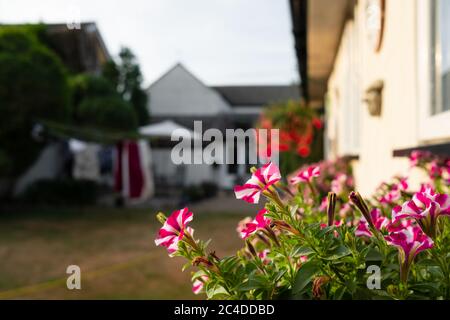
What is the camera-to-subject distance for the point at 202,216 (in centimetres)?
1038

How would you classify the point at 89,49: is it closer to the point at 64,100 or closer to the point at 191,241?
the point at 64,100

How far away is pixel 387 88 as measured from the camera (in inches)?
128

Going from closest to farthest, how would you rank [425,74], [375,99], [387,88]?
[425,74]
[387,88]
[375,99]

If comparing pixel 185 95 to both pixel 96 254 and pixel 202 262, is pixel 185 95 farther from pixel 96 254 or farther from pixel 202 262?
pixel 202 262

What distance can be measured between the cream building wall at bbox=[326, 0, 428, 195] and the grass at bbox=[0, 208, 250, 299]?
2.02 meters

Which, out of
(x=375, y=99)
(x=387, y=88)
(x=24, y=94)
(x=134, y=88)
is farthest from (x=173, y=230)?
(x=134, y=88)

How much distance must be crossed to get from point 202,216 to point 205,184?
16.8ft

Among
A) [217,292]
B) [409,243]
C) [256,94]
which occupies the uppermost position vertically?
[256,94]

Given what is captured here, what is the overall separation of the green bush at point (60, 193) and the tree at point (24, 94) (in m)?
1.01

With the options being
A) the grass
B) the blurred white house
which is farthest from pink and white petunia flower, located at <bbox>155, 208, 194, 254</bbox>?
the blurred white house

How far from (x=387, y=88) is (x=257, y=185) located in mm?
2543

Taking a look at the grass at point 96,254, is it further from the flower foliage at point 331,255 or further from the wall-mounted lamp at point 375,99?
the flower foliage at point 331,255

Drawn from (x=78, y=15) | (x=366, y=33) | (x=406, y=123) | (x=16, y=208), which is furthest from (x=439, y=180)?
(x=16, y=208)

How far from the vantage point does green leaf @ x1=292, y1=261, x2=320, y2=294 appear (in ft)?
3.11
